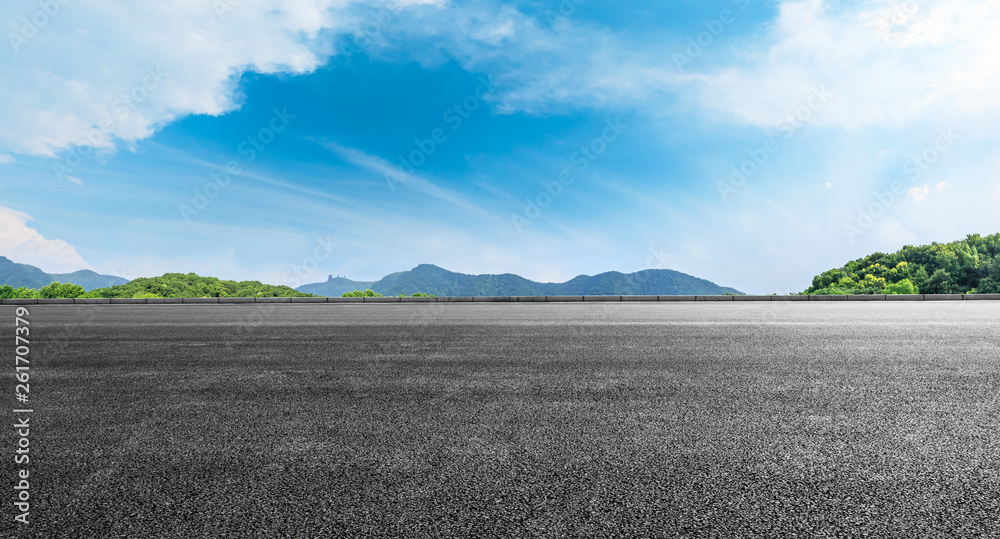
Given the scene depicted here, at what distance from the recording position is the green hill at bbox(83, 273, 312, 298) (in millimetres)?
23062

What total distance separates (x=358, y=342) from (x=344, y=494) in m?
5.15

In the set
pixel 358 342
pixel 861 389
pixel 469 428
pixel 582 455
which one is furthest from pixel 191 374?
pixel 861 389

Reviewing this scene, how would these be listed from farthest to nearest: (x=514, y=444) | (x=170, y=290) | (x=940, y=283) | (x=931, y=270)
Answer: (x=931, y=270)
(x=940, y=283)
(x=170, y=290)
(x=514, y=444)

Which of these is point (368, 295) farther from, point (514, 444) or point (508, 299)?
point (514, 444)

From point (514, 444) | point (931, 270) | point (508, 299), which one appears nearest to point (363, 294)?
point (508, 299)

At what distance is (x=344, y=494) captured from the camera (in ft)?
7.32

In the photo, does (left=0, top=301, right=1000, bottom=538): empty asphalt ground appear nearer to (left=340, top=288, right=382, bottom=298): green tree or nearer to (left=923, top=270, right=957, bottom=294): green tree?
(left=340, top=288, right=382, bottom=298): green tree

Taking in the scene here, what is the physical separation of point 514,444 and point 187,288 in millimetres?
28065

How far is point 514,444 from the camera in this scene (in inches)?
113

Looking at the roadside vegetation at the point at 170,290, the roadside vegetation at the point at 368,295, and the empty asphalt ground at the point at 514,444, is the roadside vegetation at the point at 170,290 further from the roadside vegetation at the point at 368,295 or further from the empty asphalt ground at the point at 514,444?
the empty asphalt ground at the point at 514,444

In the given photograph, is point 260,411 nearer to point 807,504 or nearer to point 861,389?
point 807,504

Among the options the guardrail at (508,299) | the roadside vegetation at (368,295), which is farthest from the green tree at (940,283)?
the roadside vegetation at (368,295)

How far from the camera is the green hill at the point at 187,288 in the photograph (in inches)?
908

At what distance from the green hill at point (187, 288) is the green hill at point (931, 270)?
41.3 metres
